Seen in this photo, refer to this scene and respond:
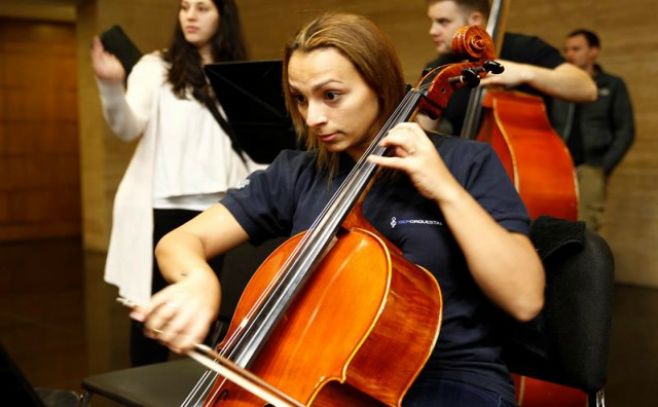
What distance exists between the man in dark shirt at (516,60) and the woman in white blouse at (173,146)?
2.12 feet

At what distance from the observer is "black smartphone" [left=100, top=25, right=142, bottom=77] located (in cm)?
223

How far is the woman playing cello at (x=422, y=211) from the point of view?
3.99 feet

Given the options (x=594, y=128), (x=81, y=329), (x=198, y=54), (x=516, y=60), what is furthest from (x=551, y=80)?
(x=81, y=329)

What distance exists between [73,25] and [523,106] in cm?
654

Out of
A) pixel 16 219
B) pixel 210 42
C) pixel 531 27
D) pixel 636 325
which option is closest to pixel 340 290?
pixel 210 42

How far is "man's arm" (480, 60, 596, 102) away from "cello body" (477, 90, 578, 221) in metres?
0.15

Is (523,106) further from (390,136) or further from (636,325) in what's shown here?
(636,325)

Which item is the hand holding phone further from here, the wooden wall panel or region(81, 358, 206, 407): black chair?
the wooden wall panel

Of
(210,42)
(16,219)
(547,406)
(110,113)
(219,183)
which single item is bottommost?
(16,219)

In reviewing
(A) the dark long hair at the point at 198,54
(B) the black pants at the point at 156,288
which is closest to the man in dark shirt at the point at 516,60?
(A) the dark long hair at the point at 198,54

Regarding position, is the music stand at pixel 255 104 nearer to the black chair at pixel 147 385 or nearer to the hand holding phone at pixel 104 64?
the hand holding phone at pixel 104 64

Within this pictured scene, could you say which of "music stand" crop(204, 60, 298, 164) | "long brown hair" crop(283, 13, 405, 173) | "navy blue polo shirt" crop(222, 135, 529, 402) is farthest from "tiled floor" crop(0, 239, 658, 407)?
"long brown hair" crop(283, 13, 405, 173)

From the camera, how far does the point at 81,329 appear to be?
4250 mm

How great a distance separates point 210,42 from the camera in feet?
8.34
